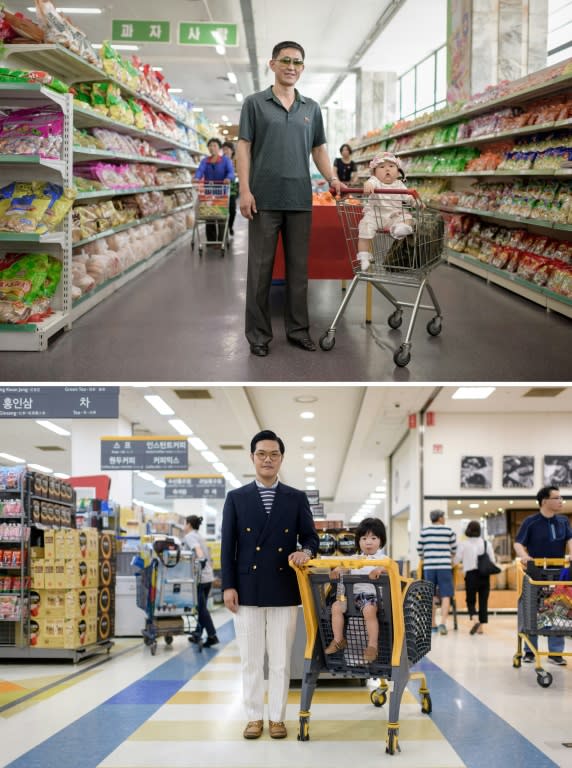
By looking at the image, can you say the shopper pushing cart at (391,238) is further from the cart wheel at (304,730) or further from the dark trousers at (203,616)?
the dark trousers at (203,616)

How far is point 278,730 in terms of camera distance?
3326 millimetres

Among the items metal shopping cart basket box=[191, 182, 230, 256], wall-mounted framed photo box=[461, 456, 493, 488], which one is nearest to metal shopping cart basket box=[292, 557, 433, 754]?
metal shopping cart basket box=[191, 182, 230, 256]

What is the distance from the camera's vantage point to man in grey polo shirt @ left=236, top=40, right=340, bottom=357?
14.4 feet

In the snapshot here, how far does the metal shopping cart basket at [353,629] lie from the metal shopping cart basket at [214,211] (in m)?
7.39

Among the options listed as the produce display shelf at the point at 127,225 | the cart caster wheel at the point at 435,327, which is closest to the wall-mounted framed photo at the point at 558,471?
the produce display shelf at the point at 127,225

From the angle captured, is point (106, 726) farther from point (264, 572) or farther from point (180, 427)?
point (180, 427)

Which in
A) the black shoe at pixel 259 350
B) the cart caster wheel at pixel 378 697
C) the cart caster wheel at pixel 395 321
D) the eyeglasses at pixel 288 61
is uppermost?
the eyeglasses at pixel 288 61

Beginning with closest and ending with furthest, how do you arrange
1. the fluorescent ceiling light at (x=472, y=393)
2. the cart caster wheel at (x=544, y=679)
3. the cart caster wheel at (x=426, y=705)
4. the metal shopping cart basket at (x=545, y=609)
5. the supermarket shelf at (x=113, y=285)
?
the cart caster wheel at (x=426, y=705) → the cart caster wheel at (x=544, y=679) → the metal shopping cart basket at (x=545, y=609) → the supermarket shelf at (x=113, y=285) → the fluorescent ceiling light at (x=472, y=393)

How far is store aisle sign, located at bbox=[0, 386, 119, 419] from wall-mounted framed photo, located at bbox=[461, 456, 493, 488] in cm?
611

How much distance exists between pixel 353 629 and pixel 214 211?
8007 millimetres

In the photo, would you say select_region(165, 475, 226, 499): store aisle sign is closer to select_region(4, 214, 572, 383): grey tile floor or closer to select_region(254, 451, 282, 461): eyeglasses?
select_region(4, 214, 572, 383): grey tile floor

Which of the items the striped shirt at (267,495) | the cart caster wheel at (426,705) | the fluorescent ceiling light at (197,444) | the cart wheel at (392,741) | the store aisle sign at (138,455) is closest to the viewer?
the cart wheel at (392,741)

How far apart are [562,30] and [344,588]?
14.3 m

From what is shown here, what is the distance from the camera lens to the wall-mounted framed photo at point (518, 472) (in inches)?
457
